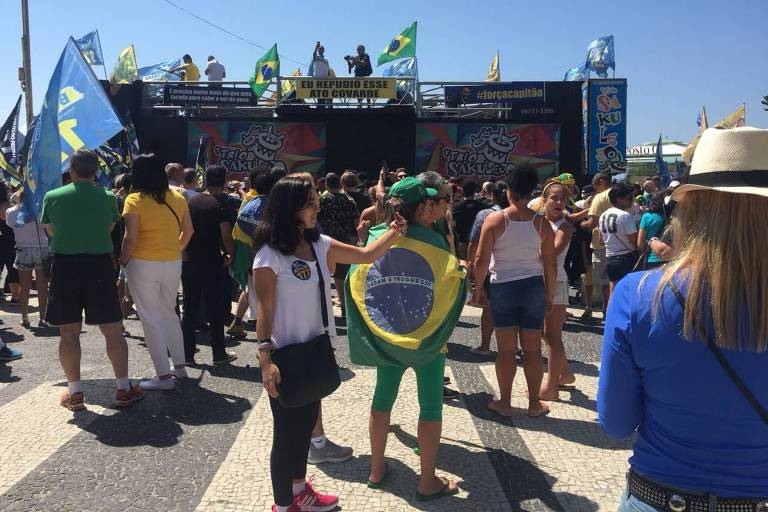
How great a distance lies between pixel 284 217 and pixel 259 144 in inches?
598

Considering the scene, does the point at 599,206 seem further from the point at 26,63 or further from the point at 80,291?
the point at 26,63

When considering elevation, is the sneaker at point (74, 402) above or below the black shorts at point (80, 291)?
below

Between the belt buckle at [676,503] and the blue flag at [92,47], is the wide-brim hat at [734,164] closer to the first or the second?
the belt buckle at [676,503]

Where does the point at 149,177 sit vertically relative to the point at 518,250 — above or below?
above

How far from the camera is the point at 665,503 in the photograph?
5.26 ft

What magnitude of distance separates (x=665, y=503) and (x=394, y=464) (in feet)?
7.81

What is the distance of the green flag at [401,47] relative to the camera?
58.6ft

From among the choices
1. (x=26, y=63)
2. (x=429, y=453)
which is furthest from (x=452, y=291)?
(x=26, y=63)

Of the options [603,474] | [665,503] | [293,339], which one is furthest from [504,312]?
[665,503]

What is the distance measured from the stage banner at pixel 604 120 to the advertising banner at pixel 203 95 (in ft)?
30.1

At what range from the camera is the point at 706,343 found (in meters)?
1.50

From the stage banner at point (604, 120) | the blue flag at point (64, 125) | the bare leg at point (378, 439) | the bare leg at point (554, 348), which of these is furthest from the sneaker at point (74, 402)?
A: the stage banner at point (604, 120)

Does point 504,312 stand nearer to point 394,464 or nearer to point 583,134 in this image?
point 394,464

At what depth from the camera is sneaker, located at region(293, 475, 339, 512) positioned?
10.4 feet
